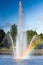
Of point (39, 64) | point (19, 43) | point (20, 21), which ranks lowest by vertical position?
point (39, 64)

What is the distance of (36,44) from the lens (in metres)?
81.4

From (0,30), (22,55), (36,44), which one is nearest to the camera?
(22,55)

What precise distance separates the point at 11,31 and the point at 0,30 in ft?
31.6

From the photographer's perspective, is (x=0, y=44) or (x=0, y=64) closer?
(x=0, y=64)

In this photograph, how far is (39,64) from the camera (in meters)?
31.0

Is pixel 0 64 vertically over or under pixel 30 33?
under

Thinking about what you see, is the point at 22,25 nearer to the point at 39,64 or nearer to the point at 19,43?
the point at 19,43

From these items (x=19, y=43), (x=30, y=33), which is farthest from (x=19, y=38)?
(x=30, y=33)

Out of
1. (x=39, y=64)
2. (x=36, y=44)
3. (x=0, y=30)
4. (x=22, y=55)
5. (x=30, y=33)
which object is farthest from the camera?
(x=0, y=30)

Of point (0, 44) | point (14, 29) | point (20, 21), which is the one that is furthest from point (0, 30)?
point (20, 21)

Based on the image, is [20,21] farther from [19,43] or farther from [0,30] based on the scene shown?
[0,30]

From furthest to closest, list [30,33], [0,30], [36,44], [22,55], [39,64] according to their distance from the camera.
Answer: [0,30] < [30,33] < [36,44] < [22,55] < [39,64]

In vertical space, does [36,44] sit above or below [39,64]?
above

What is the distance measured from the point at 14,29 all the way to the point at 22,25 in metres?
52.2
